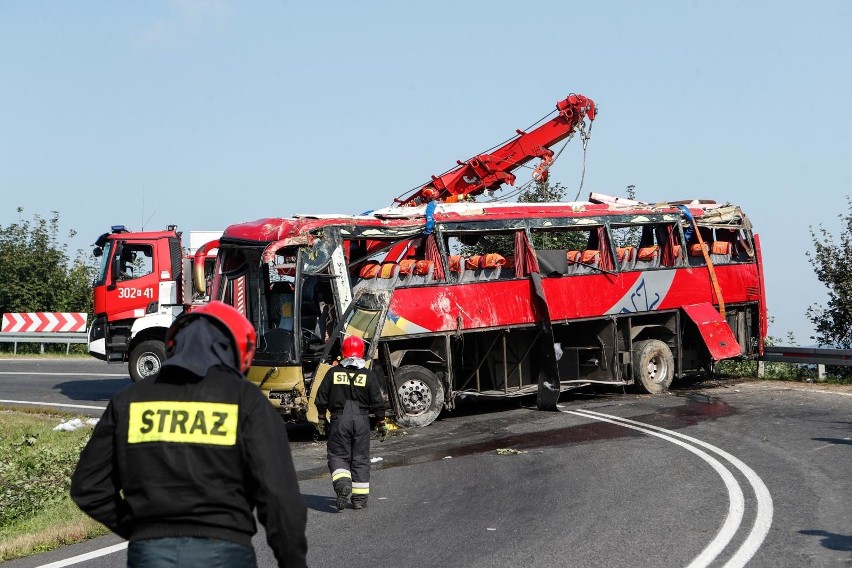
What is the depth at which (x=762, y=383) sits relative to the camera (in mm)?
20984

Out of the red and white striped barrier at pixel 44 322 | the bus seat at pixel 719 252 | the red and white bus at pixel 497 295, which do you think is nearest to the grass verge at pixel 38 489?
the red and white bus at pixel 497 295

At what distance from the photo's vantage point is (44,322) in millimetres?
33250

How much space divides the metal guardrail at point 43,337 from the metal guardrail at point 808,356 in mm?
20532

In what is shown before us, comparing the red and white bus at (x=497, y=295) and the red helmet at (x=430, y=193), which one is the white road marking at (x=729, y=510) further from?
the red helmet at (x=430, y=193)

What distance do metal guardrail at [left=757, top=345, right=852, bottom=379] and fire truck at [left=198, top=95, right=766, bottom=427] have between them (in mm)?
636

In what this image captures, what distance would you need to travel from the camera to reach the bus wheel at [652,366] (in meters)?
19.1

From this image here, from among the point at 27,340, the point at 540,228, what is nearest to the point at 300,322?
the point at 540,228

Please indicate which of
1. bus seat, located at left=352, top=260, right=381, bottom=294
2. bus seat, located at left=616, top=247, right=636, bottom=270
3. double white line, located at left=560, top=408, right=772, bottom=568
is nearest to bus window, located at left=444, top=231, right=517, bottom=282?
bus seat, located at left=352, top=260, right=381, bottom=294

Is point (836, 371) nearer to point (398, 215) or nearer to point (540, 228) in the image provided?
point (540, 228)

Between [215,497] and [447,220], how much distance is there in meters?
13.2

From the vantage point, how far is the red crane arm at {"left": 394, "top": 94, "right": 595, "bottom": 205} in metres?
21.3

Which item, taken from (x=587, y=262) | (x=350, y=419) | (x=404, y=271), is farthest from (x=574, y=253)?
(x=350, y=419)

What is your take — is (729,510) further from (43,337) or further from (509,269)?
(43,337)

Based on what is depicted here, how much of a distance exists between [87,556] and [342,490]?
8.08 ft
